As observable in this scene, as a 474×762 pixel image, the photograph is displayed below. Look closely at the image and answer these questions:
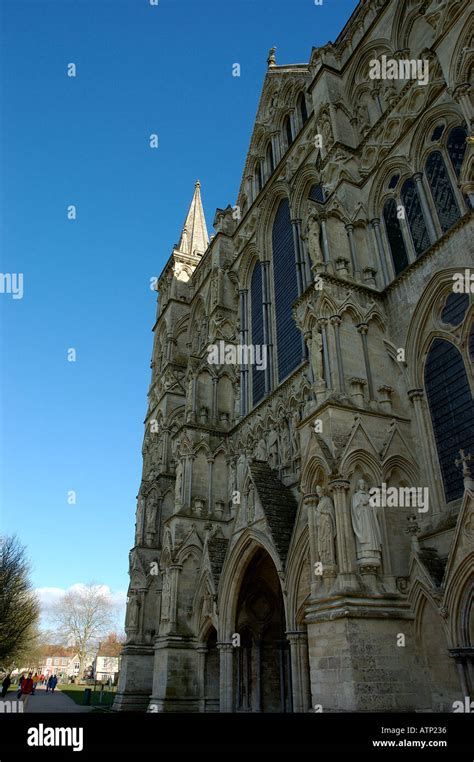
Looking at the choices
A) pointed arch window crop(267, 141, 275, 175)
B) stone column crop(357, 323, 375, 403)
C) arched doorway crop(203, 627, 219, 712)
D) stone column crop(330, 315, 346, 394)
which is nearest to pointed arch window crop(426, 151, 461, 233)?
stone column crop(357, 323, 375, 403)

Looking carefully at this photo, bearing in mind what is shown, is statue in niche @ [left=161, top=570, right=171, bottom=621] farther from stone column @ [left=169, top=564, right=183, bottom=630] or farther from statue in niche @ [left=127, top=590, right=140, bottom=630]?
statue in niche @ [left=127, top=590, right=140, bottom=630]

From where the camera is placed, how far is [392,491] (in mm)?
11953

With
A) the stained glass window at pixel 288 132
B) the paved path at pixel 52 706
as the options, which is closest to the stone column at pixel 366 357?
the stained glass window at pixel 288 132

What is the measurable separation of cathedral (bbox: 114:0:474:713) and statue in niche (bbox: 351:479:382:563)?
0.04 m

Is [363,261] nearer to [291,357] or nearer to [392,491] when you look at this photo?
[291,357]

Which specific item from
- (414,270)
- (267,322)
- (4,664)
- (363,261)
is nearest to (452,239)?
(414,270)

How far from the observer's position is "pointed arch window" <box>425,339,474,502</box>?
37.9 ft

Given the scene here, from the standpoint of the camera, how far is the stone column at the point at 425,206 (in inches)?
545

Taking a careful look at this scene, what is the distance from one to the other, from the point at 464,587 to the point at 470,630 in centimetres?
69

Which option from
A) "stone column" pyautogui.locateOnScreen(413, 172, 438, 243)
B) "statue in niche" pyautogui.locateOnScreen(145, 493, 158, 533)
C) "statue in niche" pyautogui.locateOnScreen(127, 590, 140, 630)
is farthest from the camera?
"statue in niche" pyautogui.locateOnScreen(145, 493, 158, 533)

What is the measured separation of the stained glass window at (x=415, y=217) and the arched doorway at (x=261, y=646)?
32.4 ft

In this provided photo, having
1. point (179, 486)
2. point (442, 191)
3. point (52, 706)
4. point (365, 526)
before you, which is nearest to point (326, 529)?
point (365, 526)

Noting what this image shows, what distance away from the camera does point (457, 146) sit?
1380 cm

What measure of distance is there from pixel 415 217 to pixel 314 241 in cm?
271
